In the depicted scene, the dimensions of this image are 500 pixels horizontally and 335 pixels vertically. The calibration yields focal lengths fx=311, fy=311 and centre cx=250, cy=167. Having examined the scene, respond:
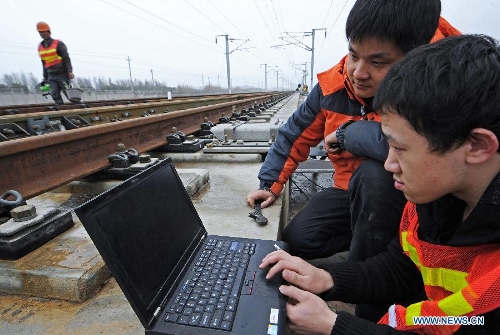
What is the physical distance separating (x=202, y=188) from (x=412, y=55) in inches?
65.8

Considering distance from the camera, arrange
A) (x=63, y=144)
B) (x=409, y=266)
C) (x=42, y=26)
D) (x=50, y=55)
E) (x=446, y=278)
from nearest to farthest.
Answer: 1. (x=446, y=278)
2. (x=409, y=266)
3. (x=63, y=144)
4. (x=42, y=26)
5. (x=50, y=55)

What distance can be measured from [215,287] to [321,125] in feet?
5.22

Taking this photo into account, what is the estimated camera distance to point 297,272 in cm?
126

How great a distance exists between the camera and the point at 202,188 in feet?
7.64

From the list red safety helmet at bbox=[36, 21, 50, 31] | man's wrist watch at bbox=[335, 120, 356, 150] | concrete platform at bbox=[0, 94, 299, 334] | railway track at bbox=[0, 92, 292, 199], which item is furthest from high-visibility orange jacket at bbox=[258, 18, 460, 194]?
red safety helmet at bbox=[36, 21, 50, 31]

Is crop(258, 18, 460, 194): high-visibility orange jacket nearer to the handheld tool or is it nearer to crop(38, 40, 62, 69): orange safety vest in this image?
the handheld tool

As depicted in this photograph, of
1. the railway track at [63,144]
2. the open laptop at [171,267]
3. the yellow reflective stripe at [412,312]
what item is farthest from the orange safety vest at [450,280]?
the railway track at [63,144]

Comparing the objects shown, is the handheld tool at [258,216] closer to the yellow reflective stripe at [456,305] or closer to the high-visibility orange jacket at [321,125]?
the high-visibility orange jacket at [321,125]

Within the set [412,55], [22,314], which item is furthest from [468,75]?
[22,314]

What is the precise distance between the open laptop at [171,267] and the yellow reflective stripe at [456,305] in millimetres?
504

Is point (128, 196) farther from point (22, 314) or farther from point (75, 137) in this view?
point (75, 137)

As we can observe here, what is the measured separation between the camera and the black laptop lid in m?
0.84

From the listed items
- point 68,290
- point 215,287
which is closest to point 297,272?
point 215,287

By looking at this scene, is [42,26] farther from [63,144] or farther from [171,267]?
[171,267]
